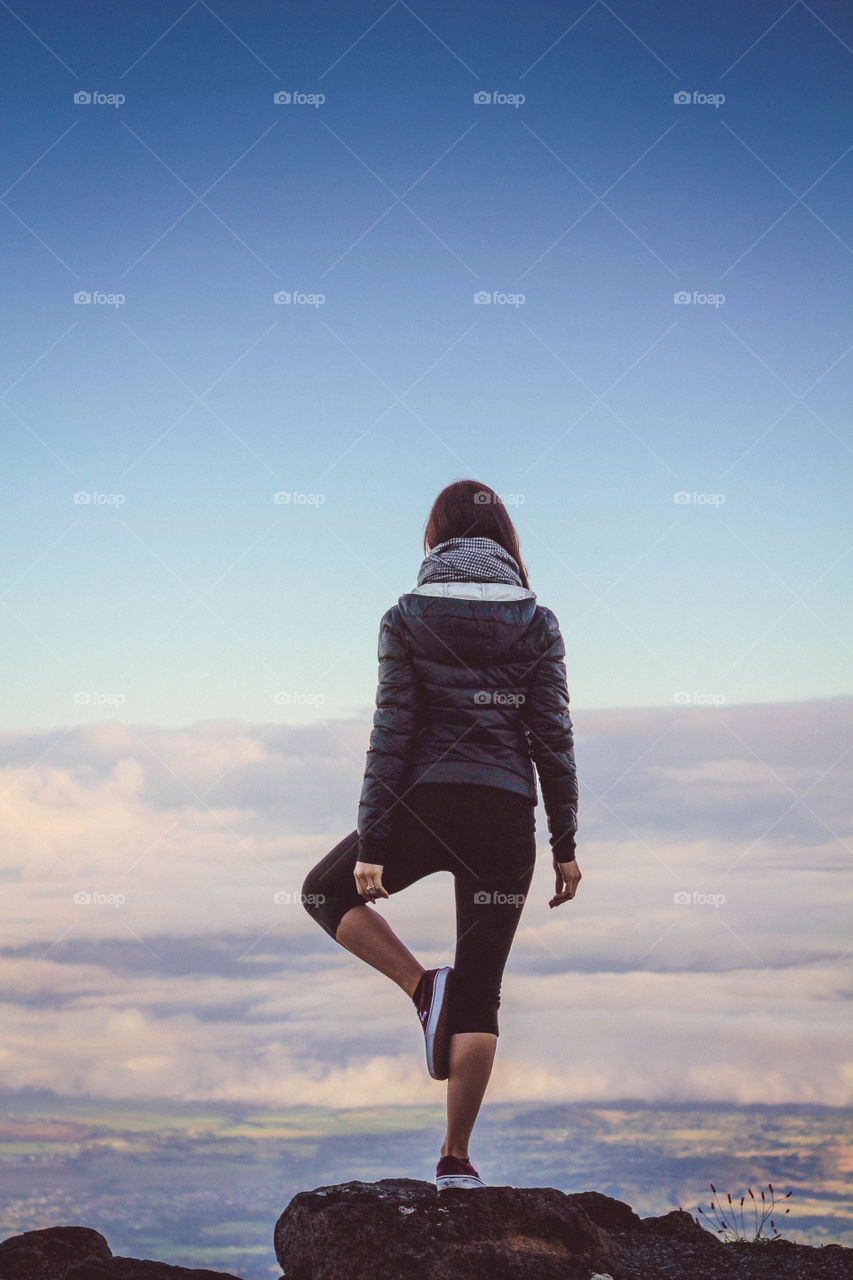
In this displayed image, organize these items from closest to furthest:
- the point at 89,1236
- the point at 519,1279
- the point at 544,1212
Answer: the point at 519,1279 → the point at 544,1212 → the point at 89,1236

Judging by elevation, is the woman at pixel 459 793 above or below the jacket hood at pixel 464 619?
below

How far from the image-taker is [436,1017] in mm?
5418

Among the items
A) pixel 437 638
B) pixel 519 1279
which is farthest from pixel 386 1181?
pixel 437 638

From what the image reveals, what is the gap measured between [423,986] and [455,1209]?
117 cm

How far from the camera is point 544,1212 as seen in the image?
5707 mm

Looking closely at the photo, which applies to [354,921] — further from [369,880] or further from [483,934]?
[483,934]

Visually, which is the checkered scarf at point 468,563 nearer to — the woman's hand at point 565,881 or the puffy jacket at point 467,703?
the puffy jacket at point 467,703

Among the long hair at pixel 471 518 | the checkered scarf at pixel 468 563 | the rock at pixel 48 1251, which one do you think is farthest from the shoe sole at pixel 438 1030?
the rock at pixel 48 1251

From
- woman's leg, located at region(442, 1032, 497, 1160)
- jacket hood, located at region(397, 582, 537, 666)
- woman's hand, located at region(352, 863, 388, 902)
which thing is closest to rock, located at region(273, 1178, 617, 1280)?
woman's leg, located at region(442, 1032, 497, 1160)

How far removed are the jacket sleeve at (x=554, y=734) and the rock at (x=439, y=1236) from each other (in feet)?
6.23

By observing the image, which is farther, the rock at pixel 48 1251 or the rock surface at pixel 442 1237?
the rock at pixel 48 1251

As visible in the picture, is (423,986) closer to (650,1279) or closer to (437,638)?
(437,638)

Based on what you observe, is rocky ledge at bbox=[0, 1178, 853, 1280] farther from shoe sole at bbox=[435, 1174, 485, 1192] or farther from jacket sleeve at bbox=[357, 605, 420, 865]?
jacket sleeve at bbox=[357, 605, 420, 865]

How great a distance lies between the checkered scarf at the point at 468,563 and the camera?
18.7ft
